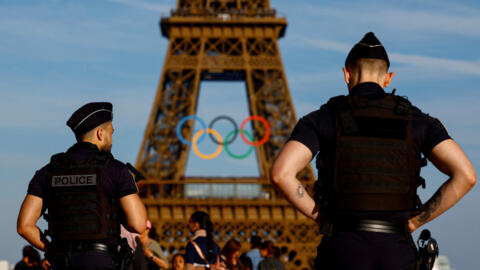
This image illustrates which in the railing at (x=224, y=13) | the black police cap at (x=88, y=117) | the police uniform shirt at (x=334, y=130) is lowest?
the police uniform shirt at (x=334, y=130)

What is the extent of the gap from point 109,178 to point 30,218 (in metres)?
0.76

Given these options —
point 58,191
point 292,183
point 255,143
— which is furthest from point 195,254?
point 255,143

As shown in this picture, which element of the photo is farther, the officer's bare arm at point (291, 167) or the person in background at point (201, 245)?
the person in background at point (201, 245)

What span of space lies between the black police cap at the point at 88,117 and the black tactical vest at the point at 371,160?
206 centimetres

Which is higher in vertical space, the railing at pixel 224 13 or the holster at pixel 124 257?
the railing at pixel 224 13

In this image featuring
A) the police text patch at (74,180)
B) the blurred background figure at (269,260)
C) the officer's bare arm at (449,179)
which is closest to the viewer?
the officer's bare arm at (449,179)

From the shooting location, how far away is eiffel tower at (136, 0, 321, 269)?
1821 inches

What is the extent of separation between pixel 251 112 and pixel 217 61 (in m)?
3.39

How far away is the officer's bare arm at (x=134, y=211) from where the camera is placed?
268 inches

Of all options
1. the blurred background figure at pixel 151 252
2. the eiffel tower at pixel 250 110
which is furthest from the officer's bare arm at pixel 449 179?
the eiffel tower at pixel 250 110

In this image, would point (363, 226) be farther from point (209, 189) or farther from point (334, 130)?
point (209, 189)

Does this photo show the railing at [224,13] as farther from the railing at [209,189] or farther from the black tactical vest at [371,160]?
the black tactical vest at [371,160]

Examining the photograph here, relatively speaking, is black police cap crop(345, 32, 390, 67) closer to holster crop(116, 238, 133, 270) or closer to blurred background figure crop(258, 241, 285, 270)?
holster crop(116, 238, 133, 270)

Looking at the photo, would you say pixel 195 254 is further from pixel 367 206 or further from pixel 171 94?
pixel 171 94
